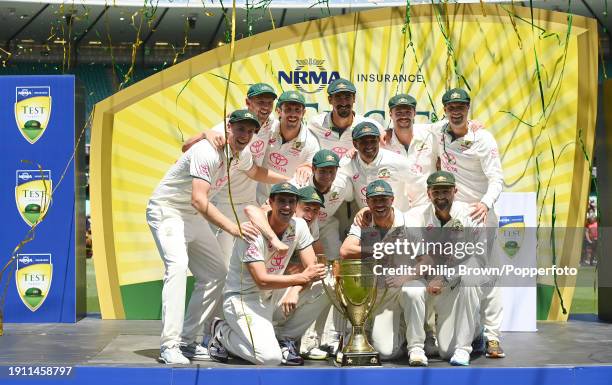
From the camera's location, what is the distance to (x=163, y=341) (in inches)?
195

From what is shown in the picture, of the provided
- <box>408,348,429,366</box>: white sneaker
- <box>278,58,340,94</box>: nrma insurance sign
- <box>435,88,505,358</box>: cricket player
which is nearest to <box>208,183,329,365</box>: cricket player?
<box>408,348,429,366</box>: white sneaker

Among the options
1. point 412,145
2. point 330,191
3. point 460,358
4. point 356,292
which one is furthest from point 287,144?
point 460,358

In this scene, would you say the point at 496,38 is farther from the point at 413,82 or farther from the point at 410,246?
the point at 410,246

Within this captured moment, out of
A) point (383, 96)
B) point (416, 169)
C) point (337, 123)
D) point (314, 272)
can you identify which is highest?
point (383, 96)

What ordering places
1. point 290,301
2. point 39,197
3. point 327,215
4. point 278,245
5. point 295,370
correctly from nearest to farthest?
point 295,370, point 278,245, point 290,301, point 327,215, point 39,197

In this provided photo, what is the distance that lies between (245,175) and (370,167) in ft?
2.66

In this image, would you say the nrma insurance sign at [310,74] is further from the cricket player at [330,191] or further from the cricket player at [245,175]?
the cricket player at [330,191]

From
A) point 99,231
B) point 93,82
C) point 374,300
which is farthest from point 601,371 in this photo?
point 93,82

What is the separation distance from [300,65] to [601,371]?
132 inches

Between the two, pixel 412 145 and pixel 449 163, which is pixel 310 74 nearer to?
pixel 412 145

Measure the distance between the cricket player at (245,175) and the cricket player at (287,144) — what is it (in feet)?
0.15

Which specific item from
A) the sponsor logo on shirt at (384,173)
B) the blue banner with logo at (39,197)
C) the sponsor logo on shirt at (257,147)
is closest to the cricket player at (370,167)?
the sponsor logo on shirt at (384,173)

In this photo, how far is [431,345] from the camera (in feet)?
17.4

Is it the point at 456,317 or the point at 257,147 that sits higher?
the point at 257,147
